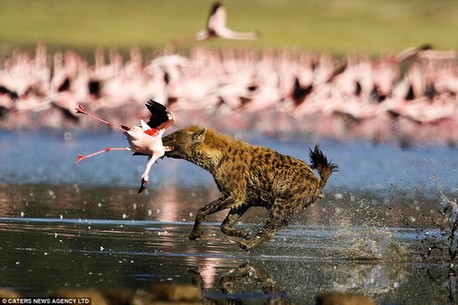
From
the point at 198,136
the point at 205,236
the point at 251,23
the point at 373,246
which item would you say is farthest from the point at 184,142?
the point at 251,23

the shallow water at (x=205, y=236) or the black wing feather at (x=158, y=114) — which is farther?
the black wing feather at (x=158, y=114)

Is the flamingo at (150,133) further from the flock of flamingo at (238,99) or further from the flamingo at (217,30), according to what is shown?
the flock of flamingo at (238,99)

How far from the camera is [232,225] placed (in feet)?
36.4

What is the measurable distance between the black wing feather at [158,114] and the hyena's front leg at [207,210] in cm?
80

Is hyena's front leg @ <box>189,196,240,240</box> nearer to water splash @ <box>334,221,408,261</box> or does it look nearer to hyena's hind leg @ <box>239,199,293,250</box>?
hyena's hind leg @ <box>239,199,293,250</box>

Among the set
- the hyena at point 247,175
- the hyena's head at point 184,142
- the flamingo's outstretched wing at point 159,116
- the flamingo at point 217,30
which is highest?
the flamingo at point 217,30

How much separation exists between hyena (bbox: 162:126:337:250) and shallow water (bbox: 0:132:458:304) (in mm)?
319

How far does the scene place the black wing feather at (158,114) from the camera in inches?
409

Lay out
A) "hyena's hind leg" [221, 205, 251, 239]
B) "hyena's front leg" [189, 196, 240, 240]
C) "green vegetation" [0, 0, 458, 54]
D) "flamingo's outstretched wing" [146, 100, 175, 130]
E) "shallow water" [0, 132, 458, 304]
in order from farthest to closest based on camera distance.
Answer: "green vegetation" [0, 0, 458, 54], "hyena's hind leg" [221, 205, 251, 239], "hyena's front leg" [189, 196, 240, 240], "flamingo's outstretched wing" [146, 100, 175, 130], "shallow water" [0, 132, 458, 304]

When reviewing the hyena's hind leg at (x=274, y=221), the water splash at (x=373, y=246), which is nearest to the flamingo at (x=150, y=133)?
the hyena's hind leg at (x=274, y=221)

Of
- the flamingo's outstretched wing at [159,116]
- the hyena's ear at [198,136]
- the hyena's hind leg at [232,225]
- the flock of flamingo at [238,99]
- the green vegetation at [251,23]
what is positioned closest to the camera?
the flamingo's outstretched wing at [159,116]

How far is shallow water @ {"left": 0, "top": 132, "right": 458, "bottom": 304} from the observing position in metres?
8.99

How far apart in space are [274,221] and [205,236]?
0.96 m

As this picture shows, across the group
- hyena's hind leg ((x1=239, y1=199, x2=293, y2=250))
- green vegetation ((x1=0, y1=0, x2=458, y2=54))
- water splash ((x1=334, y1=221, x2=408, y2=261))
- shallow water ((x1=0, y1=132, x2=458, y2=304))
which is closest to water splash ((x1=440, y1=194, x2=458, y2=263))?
shallow water ((x1=0, y1=132, x2=458, y2=304))
